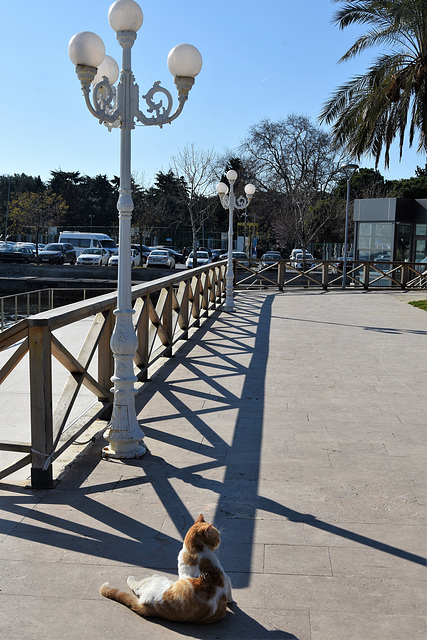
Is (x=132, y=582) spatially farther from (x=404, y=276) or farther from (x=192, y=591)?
(x=404, y=276)

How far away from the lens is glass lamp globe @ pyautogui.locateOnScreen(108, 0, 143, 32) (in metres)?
4.64

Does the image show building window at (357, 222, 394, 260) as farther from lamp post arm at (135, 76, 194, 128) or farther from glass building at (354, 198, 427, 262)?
lamp post arm at (135, 76, 194, 128)

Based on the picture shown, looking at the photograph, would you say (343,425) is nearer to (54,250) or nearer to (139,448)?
(139,448)

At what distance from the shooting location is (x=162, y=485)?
432cm

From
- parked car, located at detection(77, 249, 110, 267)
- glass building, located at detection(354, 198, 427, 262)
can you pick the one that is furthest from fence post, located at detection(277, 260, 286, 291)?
parked car, located at detection(77, 249, 110, 267)

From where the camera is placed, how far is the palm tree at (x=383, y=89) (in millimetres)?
16203

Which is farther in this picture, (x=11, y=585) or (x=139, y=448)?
(x=139, y=448)

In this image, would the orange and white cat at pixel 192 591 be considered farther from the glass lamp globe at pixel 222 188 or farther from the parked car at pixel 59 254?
the parked car at pixel 59 254

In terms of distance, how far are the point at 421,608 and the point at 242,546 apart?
96 cm

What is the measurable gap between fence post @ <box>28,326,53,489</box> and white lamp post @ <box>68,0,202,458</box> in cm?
72

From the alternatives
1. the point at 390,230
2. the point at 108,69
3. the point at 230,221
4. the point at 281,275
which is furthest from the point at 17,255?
the point at 108,69

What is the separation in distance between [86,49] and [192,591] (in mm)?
3651

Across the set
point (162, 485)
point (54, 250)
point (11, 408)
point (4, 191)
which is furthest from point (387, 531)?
point (4, 191)

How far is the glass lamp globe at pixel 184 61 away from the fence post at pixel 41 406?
2.36 metres
